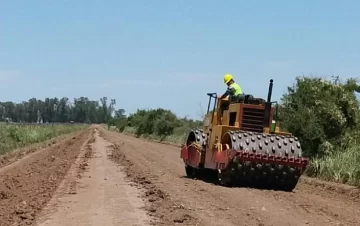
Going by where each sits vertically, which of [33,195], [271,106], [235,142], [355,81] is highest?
[355,81]

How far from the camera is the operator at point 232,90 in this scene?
18255 millimetres

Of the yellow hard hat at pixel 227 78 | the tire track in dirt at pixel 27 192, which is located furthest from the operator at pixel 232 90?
the tire track in dirt at pixel 27 192

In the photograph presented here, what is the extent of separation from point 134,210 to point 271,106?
20.8ft

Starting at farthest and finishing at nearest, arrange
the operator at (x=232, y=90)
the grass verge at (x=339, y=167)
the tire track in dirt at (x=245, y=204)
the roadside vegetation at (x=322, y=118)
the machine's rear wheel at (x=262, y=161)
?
the roadside vegetation at (x=322, y=118) → the grass verge at (x=339, y=167) → the operator at (x=232, y=90) → the machine's rear wheel at (x=262, y=161) → the tire track in dirt at (x=245, y=204)

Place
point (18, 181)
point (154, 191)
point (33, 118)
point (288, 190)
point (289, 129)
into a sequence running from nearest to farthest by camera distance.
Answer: point (154, 191) < point (288, 190) < point (18, 181) < point (289, 129) < point (33, 118)

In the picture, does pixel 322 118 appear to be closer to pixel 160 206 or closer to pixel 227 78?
pixel 227 78

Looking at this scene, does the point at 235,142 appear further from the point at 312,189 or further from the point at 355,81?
the point at 355,81

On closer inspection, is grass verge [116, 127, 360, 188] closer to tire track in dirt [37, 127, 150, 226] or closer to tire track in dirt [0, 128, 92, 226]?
tire track in dirt [37, 127, 150, 226]

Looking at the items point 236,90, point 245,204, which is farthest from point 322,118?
point 245,204

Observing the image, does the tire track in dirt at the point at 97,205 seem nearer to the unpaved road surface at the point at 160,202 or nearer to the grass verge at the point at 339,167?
the unpaved road surface at the point at 160,202

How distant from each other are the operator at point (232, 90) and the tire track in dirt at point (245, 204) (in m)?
2.50

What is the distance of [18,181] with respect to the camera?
→ 19859mm

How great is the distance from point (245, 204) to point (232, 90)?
5.48m

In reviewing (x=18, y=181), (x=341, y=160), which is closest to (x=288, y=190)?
(x=341, y=160)
